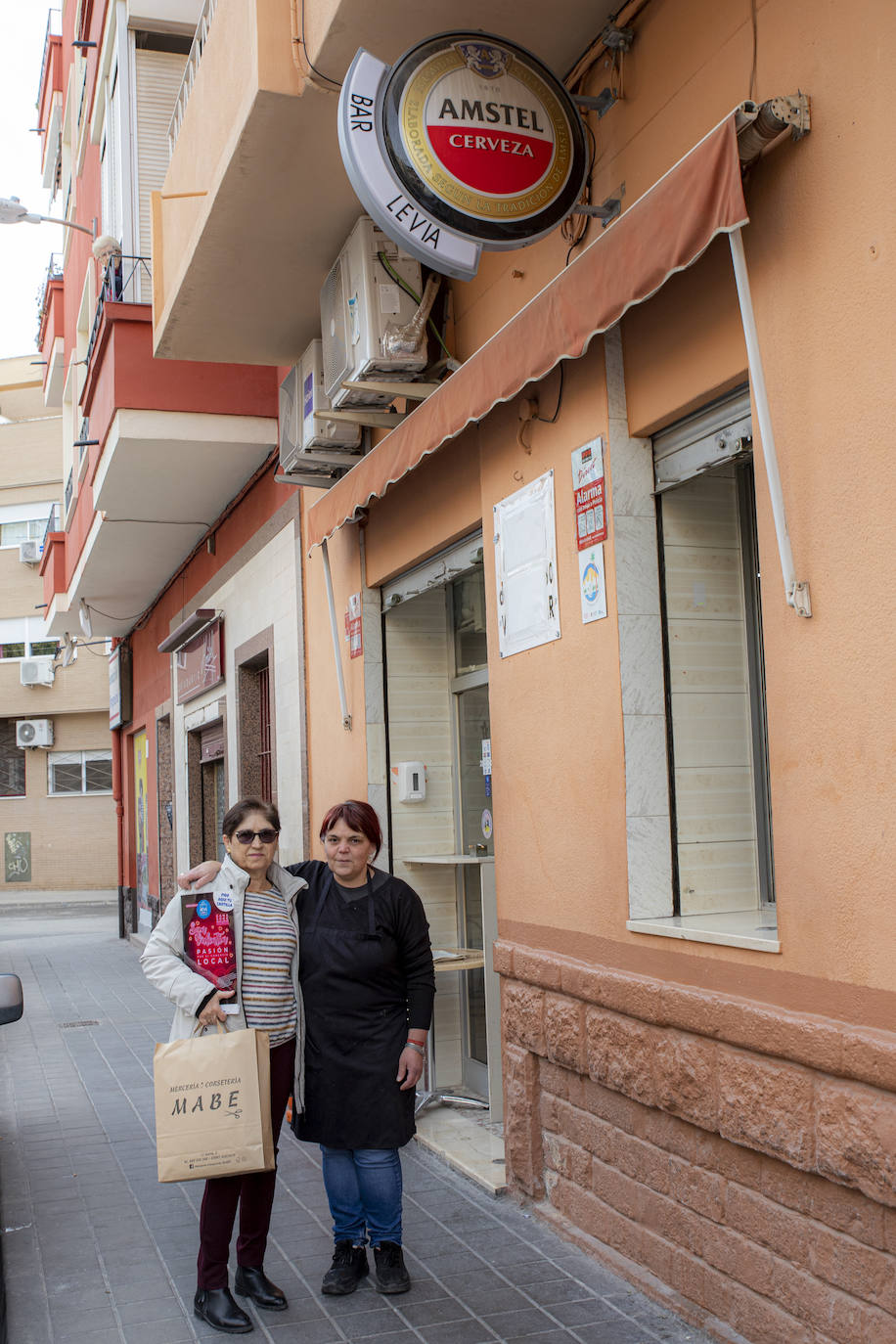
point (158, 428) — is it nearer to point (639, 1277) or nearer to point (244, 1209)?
point (244, 1209)

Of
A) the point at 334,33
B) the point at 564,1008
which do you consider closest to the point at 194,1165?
the point at 564,1008

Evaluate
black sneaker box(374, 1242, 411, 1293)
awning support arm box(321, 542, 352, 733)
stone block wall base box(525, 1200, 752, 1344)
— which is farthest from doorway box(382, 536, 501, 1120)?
black sneaker box(374, 1242, 411, 1293)

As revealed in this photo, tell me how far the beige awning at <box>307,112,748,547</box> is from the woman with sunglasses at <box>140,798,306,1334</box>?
182 centimetres

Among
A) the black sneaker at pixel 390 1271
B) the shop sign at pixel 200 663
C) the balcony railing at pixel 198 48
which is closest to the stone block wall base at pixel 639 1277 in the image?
the black sneaker at pixel 390 1271

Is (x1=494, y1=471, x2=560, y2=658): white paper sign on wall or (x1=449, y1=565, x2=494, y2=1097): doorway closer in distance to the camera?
(x1=494, y1=471, x2=560, y2=658): white paper sign on wall

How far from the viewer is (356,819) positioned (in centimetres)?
458

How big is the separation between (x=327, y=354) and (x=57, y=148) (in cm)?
1547

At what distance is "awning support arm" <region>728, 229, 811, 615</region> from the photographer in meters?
3.46

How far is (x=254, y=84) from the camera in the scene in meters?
5.21

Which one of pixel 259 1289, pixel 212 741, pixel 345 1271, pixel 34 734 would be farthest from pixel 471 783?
pixel 34 734

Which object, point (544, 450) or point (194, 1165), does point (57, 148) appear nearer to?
point (544, 450)

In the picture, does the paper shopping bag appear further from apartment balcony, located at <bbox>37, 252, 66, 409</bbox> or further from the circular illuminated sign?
apartment balcony, located at <bbox>37, 252, 66, 409</bbox>

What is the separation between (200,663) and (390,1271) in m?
9.20

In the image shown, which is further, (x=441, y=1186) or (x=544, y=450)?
(x=441, y=1186)
